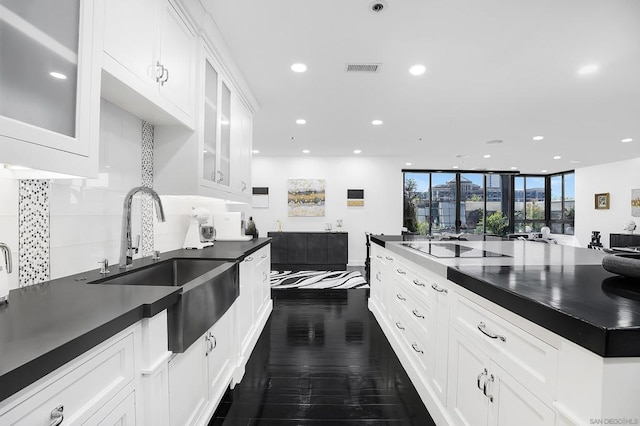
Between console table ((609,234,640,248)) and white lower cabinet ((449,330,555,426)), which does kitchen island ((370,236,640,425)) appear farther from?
console table ((609,234,640,248))

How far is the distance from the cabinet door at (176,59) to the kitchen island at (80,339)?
1.11 metres

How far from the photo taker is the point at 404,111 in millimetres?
4102

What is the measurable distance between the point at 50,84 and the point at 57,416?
3.08ft

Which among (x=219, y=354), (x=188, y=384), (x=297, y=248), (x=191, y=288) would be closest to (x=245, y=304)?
(x=219, y=354)

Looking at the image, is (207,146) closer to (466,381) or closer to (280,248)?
(466,381)

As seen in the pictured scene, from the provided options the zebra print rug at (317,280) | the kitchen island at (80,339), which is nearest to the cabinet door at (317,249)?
the zebra print rug at (317,280)

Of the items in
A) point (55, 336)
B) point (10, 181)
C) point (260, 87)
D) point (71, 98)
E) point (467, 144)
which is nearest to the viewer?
point (55, 336)

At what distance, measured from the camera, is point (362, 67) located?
9.34 ft

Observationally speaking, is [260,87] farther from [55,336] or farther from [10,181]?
[55,336]

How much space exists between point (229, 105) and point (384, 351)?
2.60 meters

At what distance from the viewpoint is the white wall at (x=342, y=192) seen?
738 cm

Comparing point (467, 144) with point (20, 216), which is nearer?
point (20, 216)

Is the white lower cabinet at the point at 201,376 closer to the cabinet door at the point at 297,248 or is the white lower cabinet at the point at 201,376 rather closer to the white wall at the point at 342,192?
the cabinet door at the point at 297,248

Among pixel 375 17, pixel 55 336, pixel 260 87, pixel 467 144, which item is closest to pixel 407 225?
pixel 467 144
